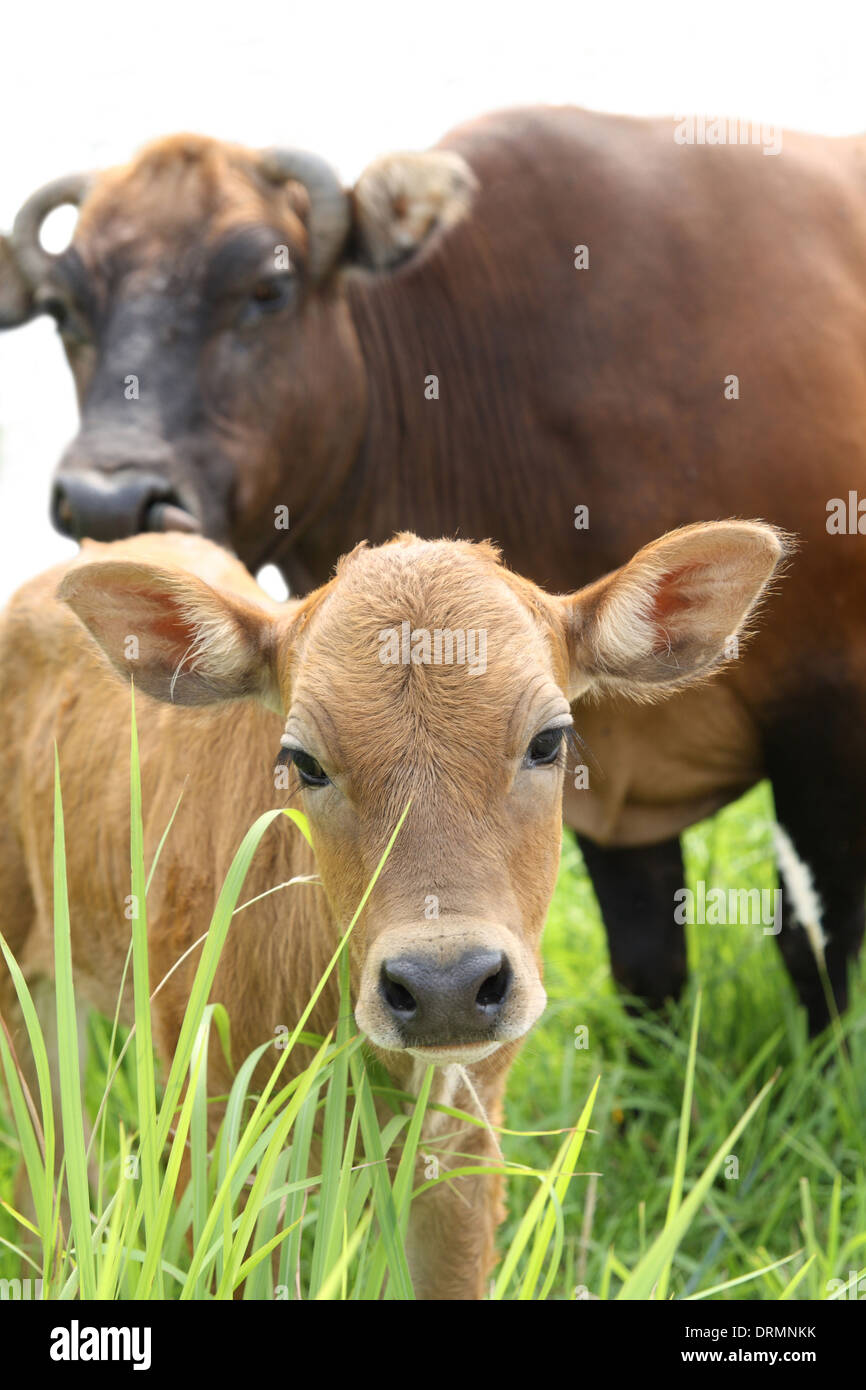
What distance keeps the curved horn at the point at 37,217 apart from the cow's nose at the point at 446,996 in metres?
3.93

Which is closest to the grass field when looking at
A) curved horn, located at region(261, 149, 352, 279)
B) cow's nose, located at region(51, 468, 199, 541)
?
cow's nose, located at region(51, 468, 199, 541)

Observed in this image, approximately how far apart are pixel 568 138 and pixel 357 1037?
372 cm

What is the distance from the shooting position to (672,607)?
3250mm

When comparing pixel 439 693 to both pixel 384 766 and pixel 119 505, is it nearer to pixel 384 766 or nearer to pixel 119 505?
pixel 384 766

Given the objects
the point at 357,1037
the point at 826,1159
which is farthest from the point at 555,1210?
the point at 826,1159

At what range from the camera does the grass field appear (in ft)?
14.1

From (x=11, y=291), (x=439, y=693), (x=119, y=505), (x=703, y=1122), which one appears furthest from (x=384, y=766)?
(x=11, y=291)

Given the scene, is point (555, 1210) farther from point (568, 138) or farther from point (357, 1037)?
point (568, 138)

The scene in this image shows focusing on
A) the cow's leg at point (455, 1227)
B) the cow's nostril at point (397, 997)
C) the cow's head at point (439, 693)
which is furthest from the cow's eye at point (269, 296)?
the cow's nostril at point (397, 997)

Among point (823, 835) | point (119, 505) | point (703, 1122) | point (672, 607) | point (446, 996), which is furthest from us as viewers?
point (823, 835)

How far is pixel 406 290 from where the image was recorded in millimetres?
5605

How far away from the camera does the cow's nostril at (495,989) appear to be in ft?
8.24

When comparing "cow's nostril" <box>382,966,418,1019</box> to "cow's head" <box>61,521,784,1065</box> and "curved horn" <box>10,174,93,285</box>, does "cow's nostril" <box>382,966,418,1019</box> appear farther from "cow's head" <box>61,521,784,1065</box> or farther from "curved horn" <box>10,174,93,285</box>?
"curved horn" <box>10,174,93,285</box>

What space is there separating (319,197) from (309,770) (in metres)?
2.99
